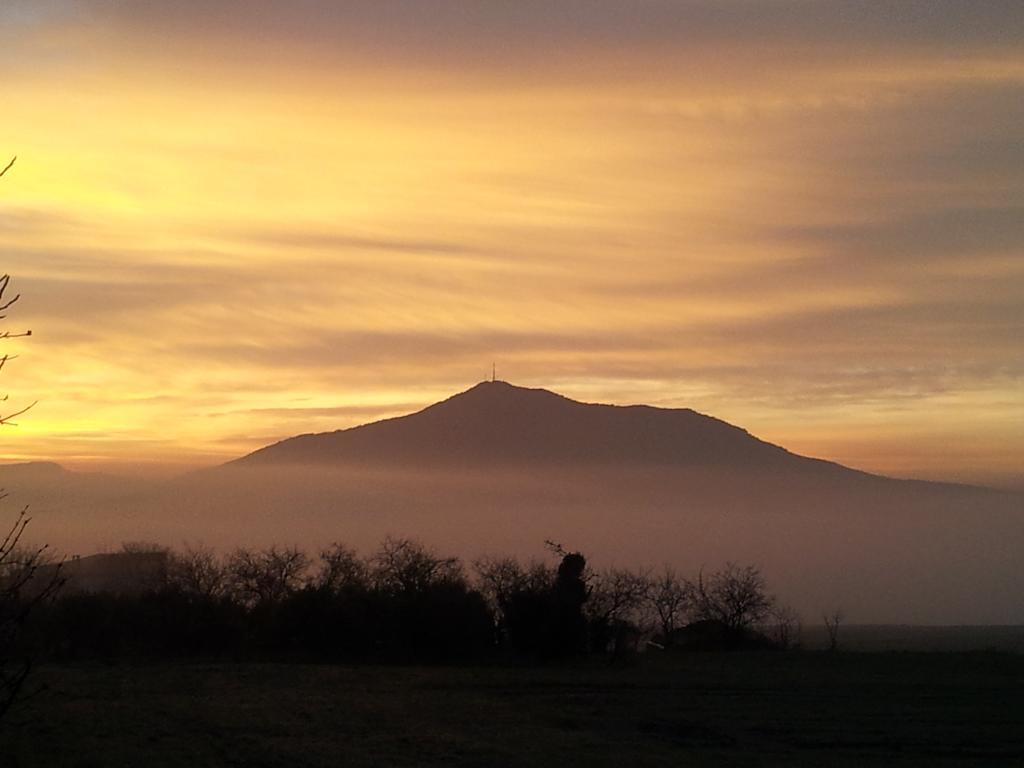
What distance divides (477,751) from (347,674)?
14.7 metres

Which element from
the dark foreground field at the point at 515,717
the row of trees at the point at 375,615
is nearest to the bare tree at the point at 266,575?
the row of trees at the point at 375,615

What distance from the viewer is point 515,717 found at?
24.9 metres

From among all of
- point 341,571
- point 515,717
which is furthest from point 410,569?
point 515,717

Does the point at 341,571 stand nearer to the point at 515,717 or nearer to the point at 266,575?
the point at 266,575

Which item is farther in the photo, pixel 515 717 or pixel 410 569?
pixel 410 569

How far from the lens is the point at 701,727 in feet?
77.0

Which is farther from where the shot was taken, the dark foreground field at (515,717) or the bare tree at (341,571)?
the bare tree at (341,571)

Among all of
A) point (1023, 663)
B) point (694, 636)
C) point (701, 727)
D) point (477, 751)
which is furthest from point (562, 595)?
point (477, 751)

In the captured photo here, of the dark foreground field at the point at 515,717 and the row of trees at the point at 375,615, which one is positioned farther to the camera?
the row of trees at the point at 375,615

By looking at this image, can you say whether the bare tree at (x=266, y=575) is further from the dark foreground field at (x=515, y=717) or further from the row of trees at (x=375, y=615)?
the dark foreground field at (x=515, y=717)

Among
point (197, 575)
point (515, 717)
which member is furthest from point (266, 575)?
point (515, 717)

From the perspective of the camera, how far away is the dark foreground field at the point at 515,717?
63.0 ft

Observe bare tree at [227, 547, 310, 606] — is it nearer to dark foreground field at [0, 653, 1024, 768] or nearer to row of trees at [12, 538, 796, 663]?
row of trees at [12, 538, 796, 663]

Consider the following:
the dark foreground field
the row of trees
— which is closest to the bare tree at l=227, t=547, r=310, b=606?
the row of trees
